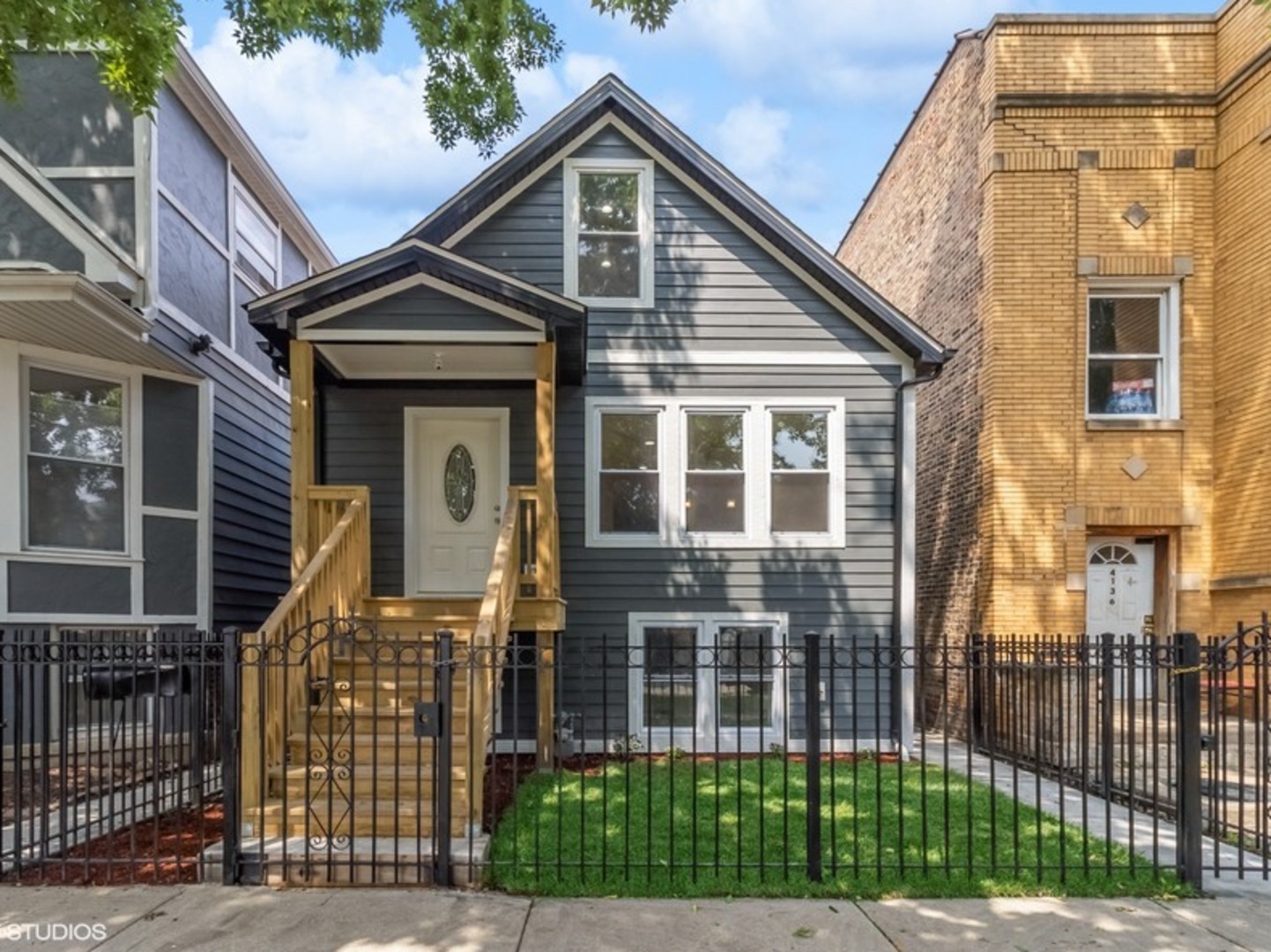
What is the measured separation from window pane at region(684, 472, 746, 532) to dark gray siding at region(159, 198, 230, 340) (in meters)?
5.70

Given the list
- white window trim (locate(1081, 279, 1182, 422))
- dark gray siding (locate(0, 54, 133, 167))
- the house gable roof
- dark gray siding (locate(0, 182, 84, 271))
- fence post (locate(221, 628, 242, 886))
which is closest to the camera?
fence post (locate(221, 628, 242, 886))

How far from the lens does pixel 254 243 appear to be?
11547 millimetres

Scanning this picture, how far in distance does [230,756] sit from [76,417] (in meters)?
5.27

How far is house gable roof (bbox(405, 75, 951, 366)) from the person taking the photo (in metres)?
9.47

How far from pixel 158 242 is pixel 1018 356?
30.3 feet

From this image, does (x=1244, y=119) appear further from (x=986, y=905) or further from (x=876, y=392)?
(x=986, y=905)

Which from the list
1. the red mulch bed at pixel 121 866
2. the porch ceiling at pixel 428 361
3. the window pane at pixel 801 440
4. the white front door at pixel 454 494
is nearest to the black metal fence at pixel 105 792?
the red mulch bed at pixel 121 866

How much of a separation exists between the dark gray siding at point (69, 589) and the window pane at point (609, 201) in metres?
6.18

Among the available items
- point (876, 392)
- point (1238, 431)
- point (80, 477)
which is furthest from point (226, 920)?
point (1238, 431)

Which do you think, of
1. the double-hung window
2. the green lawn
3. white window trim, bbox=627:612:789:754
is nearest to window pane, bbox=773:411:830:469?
white window trim, bbox=627:612:789:754

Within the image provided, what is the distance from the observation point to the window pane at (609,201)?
990 centimetres

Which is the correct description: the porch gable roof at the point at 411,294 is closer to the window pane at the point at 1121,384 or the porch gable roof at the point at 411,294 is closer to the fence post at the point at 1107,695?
the fence post at the point at 1107,695

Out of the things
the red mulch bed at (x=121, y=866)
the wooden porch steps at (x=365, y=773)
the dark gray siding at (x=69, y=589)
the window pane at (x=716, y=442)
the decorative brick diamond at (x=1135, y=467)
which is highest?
the window pane at (x=716, y=442)

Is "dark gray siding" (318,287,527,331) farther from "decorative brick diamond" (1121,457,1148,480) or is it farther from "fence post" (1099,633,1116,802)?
"decorative brick diamond" (1121,457,1148,480)
